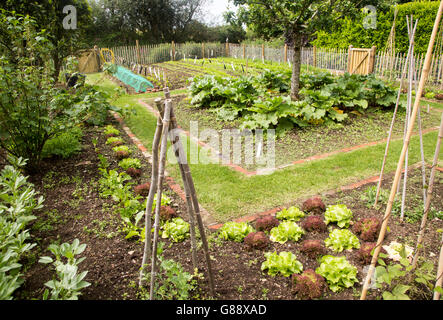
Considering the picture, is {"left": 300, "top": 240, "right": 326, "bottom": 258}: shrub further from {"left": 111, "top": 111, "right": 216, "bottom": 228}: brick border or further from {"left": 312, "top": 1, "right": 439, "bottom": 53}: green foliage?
{"left": 312, "top": 1, "right": 439, "bottom": 53}: green foliage

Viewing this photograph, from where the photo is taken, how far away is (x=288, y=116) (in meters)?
6.11

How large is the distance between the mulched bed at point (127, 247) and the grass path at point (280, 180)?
343 mm

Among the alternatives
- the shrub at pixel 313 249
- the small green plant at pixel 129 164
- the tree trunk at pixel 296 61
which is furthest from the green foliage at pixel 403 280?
the tree trunk at pixel 296 61

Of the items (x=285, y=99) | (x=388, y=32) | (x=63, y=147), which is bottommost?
(x=63, y=147)

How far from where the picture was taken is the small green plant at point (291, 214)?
3254mm

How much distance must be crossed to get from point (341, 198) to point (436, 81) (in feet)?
30.0

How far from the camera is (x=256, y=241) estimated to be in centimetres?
282

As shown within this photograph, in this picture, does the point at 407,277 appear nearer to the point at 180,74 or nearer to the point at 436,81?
the point at 436,81

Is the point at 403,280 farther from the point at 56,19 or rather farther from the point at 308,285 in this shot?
the point at 56,19

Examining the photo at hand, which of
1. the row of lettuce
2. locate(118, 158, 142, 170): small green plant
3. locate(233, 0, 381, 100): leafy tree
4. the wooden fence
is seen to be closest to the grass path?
locate(118, 158, 142, 170): small green plant

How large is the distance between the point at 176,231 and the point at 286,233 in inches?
42.6

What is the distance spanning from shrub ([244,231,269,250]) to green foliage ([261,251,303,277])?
0.25 m

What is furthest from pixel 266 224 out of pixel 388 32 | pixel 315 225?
pixel 388 32
